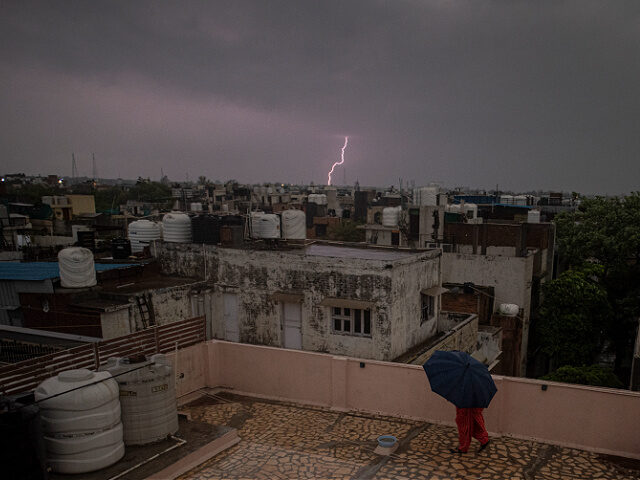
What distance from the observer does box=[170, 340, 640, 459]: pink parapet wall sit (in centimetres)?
859

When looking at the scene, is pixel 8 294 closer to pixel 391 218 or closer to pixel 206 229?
pixel 206 229

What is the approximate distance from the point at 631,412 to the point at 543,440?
165 centimetres

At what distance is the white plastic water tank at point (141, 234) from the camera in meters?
23.7

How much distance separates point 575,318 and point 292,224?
1407 centimetres

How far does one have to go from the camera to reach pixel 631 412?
8.39 metres

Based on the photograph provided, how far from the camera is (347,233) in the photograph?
46688 millimetres

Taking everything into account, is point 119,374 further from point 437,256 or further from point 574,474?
point 437,256

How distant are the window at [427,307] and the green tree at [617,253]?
10.6 metres

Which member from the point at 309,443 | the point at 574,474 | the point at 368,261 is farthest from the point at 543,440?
the point at 368,261

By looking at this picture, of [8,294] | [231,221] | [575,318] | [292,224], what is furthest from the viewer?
[231,221]

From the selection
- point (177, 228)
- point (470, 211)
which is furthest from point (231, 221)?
point (470, 211)

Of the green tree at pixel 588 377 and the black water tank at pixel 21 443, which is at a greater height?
the black water tank at pixel 21 443

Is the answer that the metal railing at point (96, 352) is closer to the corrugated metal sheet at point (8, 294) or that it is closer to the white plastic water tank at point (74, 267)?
the white plastic water tank at point (74, 267)

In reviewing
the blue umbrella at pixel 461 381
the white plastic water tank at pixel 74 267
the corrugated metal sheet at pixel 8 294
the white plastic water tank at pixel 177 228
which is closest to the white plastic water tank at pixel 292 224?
the white plastic water tank at pixel 177 228
